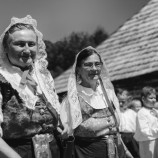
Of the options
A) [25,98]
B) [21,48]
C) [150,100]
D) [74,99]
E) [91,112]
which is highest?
[21,48]

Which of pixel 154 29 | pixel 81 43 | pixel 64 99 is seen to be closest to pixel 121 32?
pixel 154 29

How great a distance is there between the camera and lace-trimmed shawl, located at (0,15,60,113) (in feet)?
9.51

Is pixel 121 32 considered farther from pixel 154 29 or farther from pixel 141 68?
pixel 141 68

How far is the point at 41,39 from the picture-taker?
10.9 feet

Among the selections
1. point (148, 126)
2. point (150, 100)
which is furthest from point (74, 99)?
point (150, 100)

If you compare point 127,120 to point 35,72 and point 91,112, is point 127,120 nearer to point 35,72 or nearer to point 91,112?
point 91,112

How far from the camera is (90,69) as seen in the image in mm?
4043

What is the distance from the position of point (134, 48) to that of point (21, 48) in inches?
352

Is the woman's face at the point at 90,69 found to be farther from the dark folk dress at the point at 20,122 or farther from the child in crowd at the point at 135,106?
the child in crowd at the point at 135,106

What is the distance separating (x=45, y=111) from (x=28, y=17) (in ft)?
2.45

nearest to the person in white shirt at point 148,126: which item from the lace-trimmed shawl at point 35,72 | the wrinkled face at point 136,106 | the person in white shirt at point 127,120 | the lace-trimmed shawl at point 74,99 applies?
the person in white shirt at point 127,120

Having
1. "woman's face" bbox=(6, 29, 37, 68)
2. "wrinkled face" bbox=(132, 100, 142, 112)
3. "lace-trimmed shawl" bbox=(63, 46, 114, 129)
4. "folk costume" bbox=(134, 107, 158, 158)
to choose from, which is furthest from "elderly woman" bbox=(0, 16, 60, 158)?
"wrinkled face" bbox=(132, 100, 142, 112)

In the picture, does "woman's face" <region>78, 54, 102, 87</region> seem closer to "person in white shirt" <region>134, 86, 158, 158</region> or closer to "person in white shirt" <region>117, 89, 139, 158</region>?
"person in white shirt" <region>134, 86, 158, 158</region>

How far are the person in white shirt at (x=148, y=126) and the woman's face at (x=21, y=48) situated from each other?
12.8 ft
